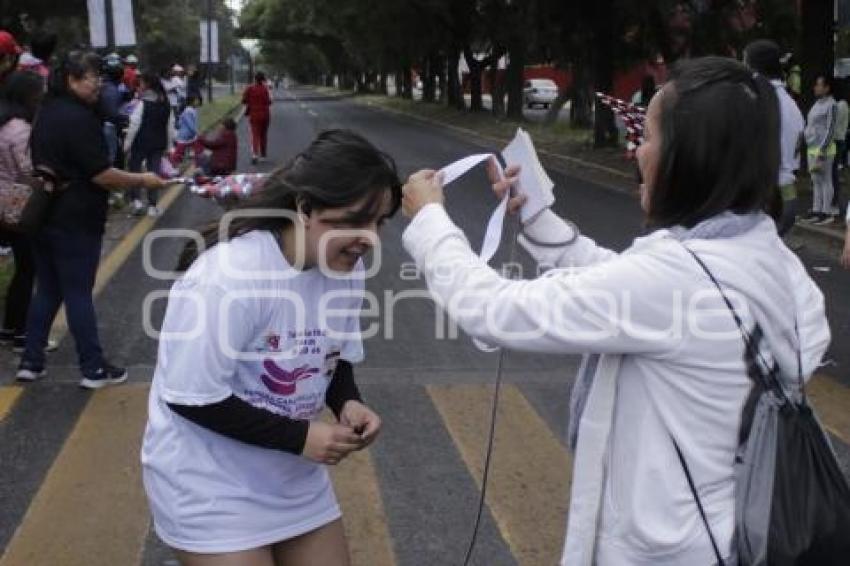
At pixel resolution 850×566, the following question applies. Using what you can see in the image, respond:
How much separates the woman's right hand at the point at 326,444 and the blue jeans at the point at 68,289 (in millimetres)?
4005

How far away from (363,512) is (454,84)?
132 ft

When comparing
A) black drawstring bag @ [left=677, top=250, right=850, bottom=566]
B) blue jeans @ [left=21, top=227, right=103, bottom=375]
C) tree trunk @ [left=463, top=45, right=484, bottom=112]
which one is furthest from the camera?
tree trunk @ [left=463, top=45, right=484, bottom=112]

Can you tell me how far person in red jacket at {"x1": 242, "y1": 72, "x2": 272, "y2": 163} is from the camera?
67.9 ft

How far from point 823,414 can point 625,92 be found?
44.0 m

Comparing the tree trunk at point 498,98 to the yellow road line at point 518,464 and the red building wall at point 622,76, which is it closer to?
the red building wall at point 622,76

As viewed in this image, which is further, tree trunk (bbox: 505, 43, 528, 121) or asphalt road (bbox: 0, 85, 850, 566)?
tree trunk (bbox: 505, 43, 528, 121)

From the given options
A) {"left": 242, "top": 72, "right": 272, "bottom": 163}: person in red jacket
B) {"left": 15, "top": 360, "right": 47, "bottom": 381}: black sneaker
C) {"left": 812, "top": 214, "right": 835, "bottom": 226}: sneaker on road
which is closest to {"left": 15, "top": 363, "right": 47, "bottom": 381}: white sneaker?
{"left": 15, "top": 360, "right": 47, "bottom": 381}: black sneaker

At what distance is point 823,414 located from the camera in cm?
585

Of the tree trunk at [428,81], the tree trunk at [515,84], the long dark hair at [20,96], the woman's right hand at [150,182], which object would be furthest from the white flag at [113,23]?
the tree trunk at [428,81]

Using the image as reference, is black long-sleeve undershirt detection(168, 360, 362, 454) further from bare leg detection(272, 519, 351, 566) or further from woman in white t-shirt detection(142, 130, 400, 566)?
bare leg detection(272, 519, 351, 566)

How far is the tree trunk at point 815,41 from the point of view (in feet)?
53.7

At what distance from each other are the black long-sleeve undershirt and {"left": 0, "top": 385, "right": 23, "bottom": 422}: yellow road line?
3882 mm

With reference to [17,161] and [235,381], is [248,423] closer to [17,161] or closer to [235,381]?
[235,381]

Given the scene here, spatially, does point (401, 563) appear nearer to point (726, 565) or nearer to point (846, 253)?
point (726, 565)
